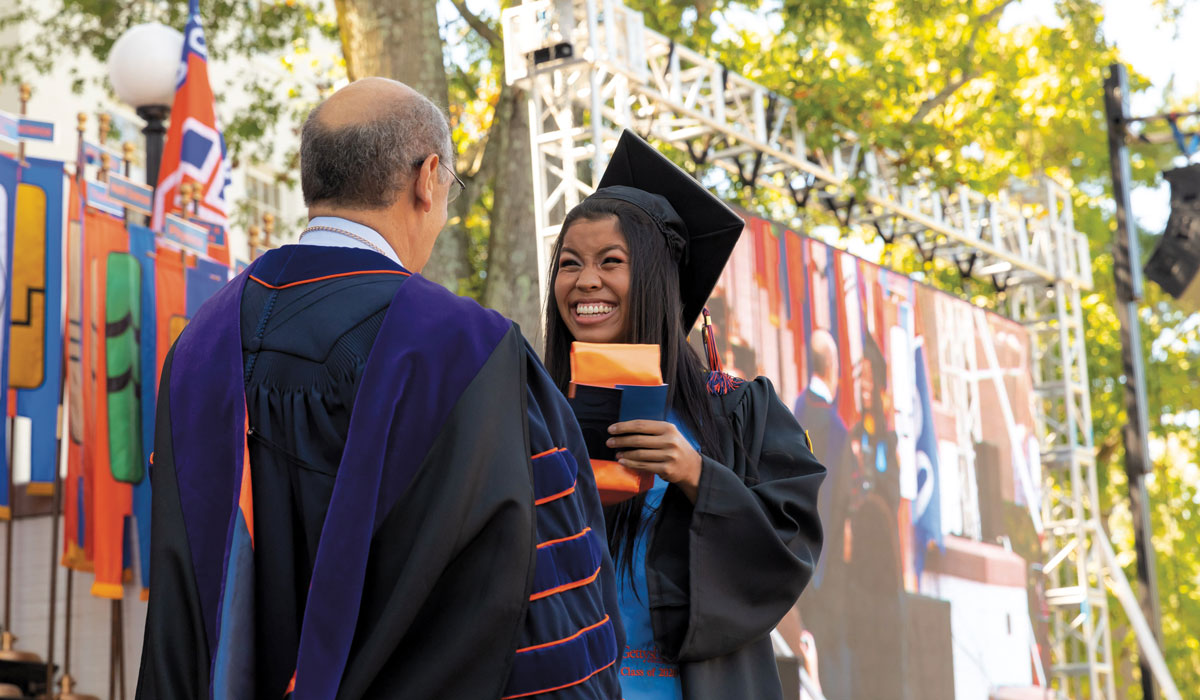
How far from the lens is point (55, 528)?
521 centimetres

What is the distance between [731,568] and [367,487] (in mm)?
1058

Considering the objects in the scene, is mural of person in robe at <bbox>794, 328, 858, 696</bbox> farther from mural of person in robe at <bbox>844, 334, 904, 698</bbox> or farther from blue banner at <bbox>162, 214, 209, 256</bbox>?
blue banner at <bbox>162, 214, 209, 256</bbox>

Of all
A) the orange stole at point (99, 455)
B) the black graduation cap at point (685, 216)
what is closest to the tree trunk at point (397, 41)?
the orange stole at point (99, 455)

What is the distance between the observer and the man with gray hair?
1701 mm

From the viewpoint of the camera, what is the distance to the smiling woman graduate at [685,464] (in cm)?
254

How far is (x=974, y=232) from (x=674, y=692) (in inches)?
309

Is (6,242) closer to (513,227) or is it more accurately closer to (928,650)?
(513,227)

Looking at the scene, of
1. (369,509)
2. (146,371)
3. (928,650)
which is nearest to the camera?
(369,509)

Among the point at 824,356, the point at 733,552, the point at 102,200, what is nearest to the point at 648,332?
the point at 733,552

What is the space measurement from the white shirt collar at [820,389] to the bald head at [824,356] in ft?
0.08

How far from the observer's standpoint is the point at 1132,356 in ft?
33.7

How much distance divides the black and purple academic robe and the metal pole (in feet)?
30.5

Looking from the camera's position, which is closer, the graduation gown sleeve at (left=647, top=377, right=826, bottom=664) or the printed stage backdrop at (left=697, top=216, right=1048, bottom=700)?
the graduation gown sleeve at (left=647, top=377, right=826, bottom=664)

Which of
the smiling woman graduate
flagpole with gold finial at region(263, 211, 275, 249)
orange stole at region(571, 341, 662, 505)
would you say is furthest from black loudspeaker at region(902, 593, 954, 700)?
orange stole at region(571, 341, 662, 505)
